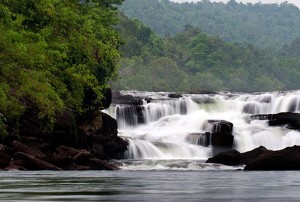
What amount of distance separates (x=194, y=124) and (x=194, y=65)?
10797 cm

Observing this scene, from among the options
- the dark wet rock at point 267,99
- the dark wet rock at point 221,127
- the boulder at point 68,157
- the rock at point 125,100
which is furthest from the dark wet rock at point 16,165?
the dark wet rock at point 267,99

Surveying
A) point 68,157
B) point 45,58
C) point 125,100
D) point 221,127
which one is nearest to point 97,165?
point 68,157

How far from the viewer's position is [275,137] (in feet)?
171

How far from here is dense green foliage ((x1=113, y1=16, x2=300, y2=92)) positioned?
140m

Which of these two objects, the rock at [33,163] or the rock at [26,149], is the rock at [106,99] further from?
the rock at [33,163]

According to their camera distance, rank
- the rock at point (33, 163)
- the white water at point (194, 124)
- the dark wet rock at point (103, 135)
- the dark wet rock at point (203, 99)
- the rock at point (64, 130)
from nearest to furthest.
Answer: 1. the rock at point (33, 163)
2. the rock at point (64, 130)
3. the dark wet rock at point (103, 135)
4. the white water at point (194, 124)
5. the dark wet rock at point (203, 99)

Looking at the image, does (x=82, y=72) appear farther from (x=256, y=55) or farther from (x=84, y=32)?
(x=256, y=55)

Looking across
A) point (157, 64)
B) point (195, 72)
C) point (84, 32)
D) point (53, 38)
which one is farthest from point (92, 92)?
point (195, 72)

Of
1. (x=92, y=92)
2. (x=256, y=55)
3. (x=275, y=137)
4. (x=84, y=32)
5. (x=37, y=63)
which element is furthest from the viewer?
(x=256, y=55)

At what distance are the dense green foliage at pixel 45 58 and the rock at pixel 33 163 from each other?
56.8 inches

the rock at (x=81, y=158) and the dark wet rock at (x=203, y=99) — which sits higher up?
the dark wet rock at (x=203, y=99)

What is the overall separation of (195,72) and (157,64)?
843 inches

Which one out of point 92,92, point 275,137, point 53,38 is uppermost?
point 53,38

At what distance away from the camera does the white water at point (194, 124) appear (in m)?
50.0
